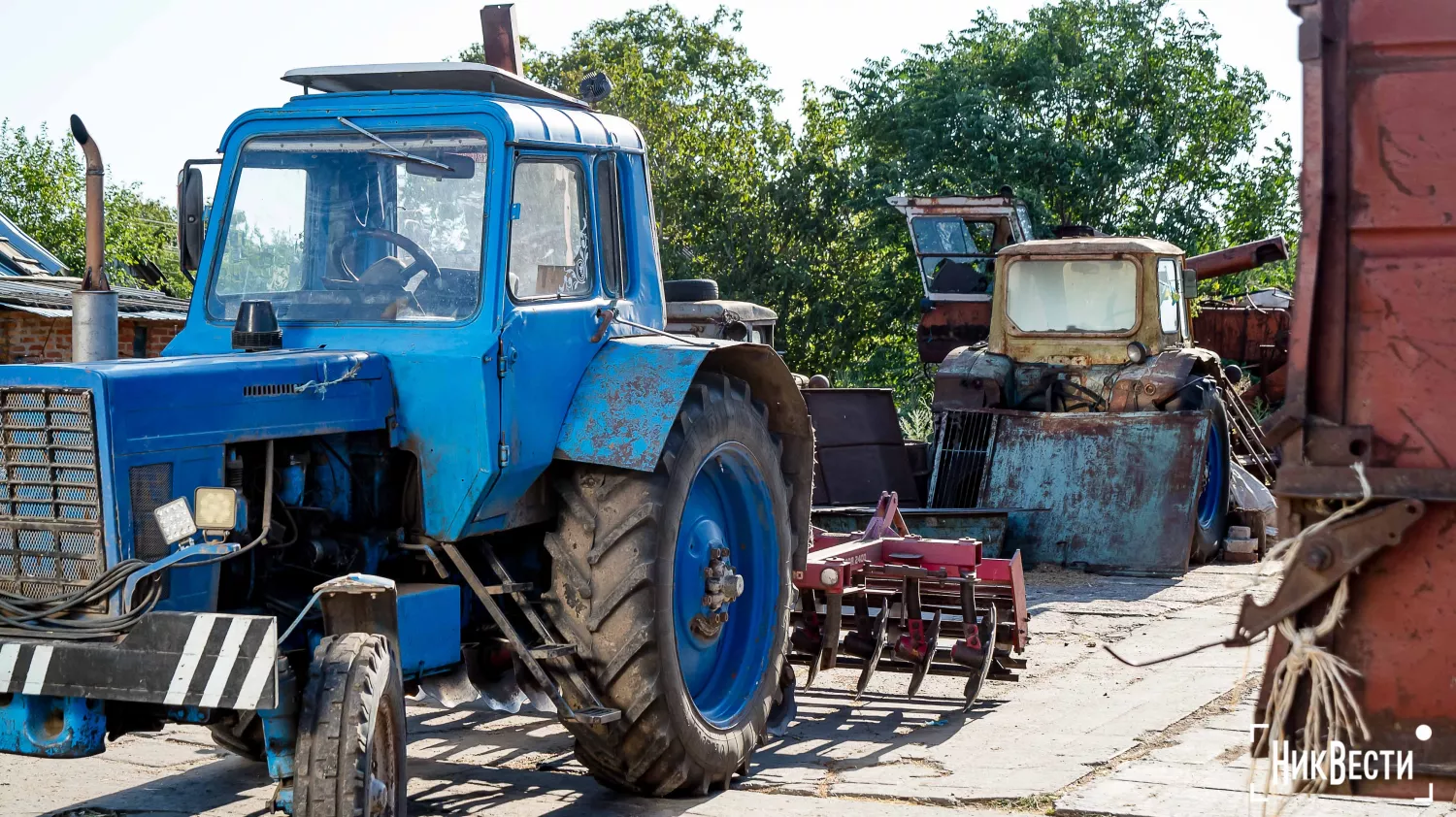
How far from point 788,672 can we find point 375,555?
2.09 metres

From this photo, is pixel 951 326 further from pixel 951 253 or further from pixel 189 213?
pixel 189 213

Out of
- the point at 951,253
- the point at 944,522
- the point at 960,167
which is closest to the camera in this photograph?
the point at 944,522

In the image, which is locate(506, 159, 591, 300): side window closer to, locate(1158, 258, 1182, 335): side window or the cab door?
the cab door

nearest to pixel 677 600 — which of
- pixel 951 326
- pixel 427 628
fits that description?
pixel 427 628

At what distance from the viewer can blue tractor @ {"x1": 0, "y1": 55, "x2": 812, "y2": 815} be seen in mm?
4254

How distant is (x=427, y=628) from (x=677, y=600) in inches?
41.5

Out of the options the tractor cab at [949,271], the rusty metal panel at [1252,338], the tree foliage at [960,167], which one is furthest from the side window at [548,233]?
the tree foliage at [960,167]

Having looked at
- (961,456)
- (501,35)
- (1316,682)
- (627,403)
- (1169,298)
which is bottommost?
(961,456)

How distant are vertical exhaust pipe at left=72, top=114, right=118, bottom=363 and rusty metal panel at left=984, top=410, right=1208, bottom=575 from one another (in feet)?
24.5

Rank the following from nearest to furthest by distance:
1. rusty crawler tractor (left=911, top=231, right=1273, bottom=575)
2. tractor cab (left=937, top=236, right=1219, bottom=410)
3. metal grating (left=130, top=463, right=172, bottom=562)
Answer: metal grating (left=130, top=463, right=172, bottom=562), rusty crawler tractor (left=911, top=231, right=1273, bottom=575), tractor cab (left=937, top=236, right=1219, bottom=410)

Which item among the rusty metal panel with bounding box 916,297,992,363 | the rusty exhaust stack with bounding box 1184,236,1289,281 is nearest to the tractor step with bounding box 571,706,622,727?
the rusty exhaust stack with bounding box 1184,236,1289,281

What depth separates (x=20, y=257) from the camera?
16578 millimetres

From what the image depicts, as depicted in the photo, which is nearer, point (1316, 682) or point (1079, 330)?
point (1316, 682)

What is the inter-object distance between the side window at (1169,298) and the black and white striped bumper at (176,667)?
362 inches
